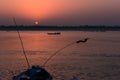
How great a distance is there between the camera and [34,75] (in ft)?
59.9

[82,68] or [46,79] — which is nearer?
[46,79]

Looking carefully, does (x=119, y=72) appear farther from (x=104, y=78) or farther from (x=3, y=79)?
(x=3, y=79)

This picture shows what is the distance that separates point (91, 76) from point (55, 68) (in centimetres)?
626

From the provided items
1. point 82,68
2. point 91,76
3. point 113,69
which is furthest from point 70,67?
point 91,76

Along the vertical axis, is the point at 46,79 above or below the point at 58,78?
above

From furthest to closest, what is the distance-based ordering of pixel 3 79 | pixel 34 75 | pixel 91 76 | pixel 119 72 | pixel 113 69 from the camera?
pixel 113 69, pixel 119 72, pixel 91 76, pixel 3 79, pixel 34 75

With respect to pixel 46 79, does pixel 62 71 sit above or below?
below

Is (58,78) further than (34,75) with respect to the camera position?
Yes

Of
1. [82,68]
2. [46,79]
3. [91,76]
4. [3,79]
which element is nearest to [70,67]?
[82,68]

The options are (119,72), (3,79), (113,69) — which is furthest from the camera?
(113,69)

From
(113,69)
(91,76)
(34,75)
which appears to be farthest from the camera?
(113,69)

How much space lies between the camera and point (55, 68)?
3584cm

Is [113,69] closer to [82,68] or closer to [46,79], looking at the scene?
[82,68]

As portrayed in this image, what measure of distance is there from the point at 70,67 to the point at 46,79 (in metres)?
17.9
